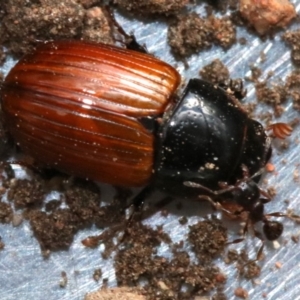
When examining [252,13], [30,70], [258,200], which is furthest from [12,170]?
[252,13]

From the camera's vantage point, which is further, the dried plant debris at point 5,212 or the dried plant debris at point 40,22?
the dried plant debris at point 5,212

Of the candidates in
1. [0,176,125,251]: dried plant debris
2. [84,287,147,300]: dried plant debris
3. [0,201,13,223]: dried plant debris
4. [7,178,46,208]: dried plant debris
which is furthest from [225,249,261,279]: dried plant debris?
[0,201,13,223]: dried plant debris

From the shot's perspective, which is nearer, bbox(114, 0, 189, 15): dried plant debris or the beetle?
the beetle

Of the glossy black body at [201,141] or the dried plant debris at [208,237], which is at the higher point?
the glossy black body at [201,141]

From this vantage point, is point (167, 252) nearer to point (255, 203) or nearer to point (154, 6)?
point (255, 203)

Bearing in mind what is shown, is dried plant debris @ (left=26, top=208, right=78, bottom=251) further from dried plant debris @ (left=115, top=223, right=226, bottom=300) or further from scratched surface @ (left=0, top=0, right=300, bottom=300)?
dried plant debris @ (left=115, top=223, right=226, bottom=300)

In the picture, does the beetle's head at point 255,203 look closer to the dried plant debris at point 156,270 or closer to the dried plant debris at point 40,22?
the dried plant debris at point 156,270

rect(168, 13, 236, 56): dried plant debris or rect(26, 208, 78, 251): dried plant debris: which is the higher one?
rect(168, 13, 236, 56): dried plant debris

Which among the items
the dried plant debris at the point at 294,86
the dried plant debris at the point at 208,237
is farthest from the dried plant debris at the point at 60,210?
the dried plant debris at the point at 294,86
